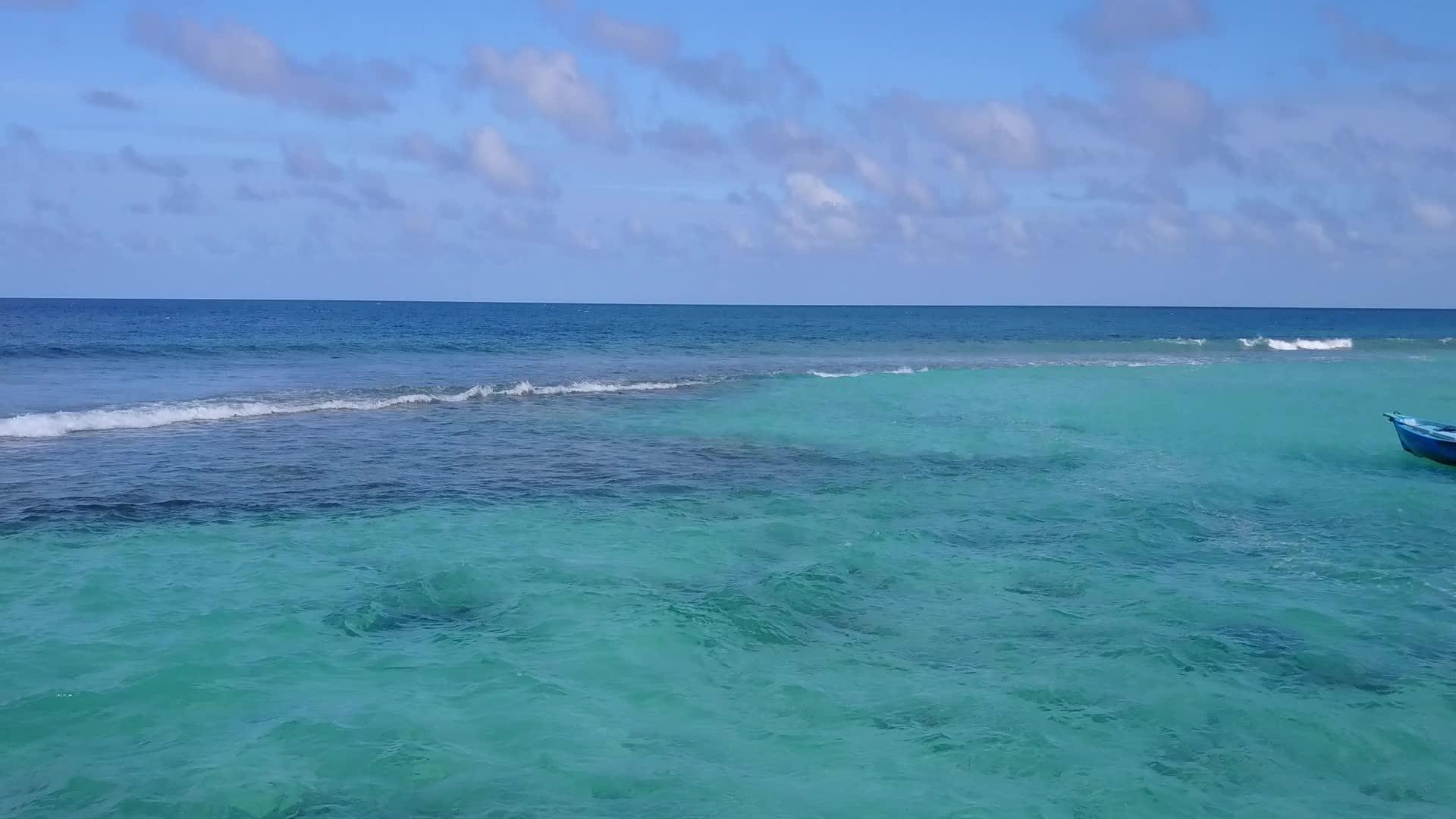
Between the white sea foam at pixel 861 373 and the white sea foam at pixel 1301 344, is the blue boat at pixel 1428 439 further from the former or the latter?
the white sea foam at pixel 1301 344

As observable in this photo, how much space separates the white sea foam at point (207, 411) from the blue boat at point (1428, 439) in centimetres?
2204

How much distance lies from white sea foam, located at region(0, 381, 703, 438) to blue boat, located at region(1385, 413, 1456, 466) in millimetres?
22038

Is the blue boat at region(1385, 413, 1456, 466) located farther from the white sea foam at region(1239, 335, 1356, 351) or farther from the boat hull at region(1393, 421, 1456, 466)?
the white sea foam at region(1239, 335, 1356, 351)

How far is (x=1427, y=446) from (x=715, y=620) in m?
18.4

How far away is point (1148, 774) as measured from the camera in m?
8.68

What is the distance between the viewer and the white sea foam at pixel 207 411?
78.8 feet

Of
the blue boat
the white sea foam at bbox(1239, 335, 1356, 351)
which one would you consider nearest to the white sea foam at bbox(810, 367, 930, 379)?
the blue boat

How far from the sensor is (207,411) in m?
27.2

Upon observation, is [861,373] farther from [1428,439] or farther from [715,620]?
[715,620]

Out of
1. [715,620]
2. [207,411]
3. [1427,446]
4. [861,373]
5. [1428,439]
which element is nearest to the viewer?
[715,620]

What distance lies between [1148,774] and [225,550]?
11811 millimetres

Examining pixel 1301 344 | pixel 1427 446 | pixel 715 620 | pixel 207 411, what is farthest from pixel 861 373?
pixel 1301 344

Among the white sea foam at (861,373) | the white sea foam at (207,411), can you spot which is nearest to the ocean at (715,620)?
the white sea foam at (207,411)

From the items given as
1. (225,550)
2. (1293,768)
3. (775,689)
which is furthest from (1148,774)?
(225,550)
